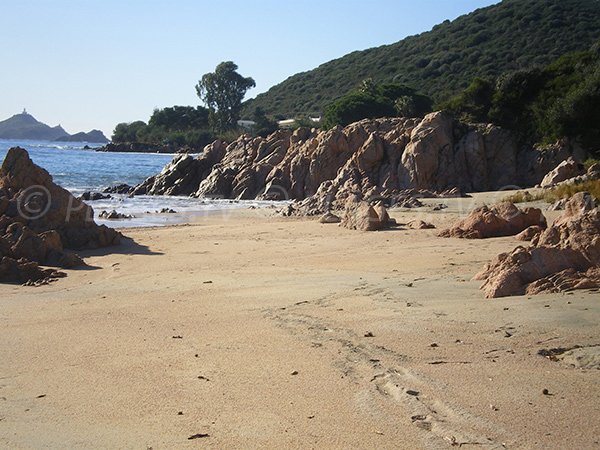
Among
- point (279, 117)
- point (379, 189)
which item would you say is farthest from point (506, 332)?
point (279, 117)

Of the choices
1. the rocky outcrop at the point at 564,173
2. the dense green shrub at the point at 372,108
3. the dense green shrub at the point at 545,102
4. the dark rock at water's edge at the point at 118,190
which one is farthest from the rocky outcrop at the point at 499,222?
the dense green shrub at the point at 372,108

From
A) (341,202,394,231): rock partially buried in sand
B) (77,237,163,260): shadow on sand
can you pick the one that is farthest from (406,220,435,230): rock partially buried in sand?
(77,237,163,260): shadow on sand

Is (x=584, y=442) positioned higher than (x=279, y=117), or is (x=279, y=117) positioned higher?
(x=279, y=117)

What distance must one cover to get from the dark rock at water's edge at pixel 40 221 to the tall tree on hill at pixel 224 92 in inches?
3387

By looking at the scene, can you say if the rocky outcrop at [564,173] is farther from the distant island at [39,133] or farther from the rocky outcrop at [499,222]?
the distant island at [39,133]

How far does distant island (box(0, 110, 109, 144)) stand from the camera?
598ft

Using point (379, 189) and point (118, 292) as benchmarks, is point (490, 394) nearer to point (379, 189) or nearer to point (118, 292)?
point (118, 292)

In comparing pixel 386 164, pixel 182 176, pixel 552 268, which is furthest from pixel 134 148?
pixel 552 268

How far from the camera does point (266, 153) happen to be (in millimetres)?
32312

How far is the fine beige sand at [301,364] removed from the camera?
12.6ft

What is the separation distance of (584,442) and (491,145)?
24716 millimetres

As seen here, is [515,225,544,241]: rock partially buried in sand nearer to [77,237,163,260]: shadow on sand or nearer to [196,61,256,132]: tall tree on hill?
[77,237,163,260]: shadow on sand

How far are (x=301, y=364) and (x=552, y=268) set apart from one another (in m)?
2.85
